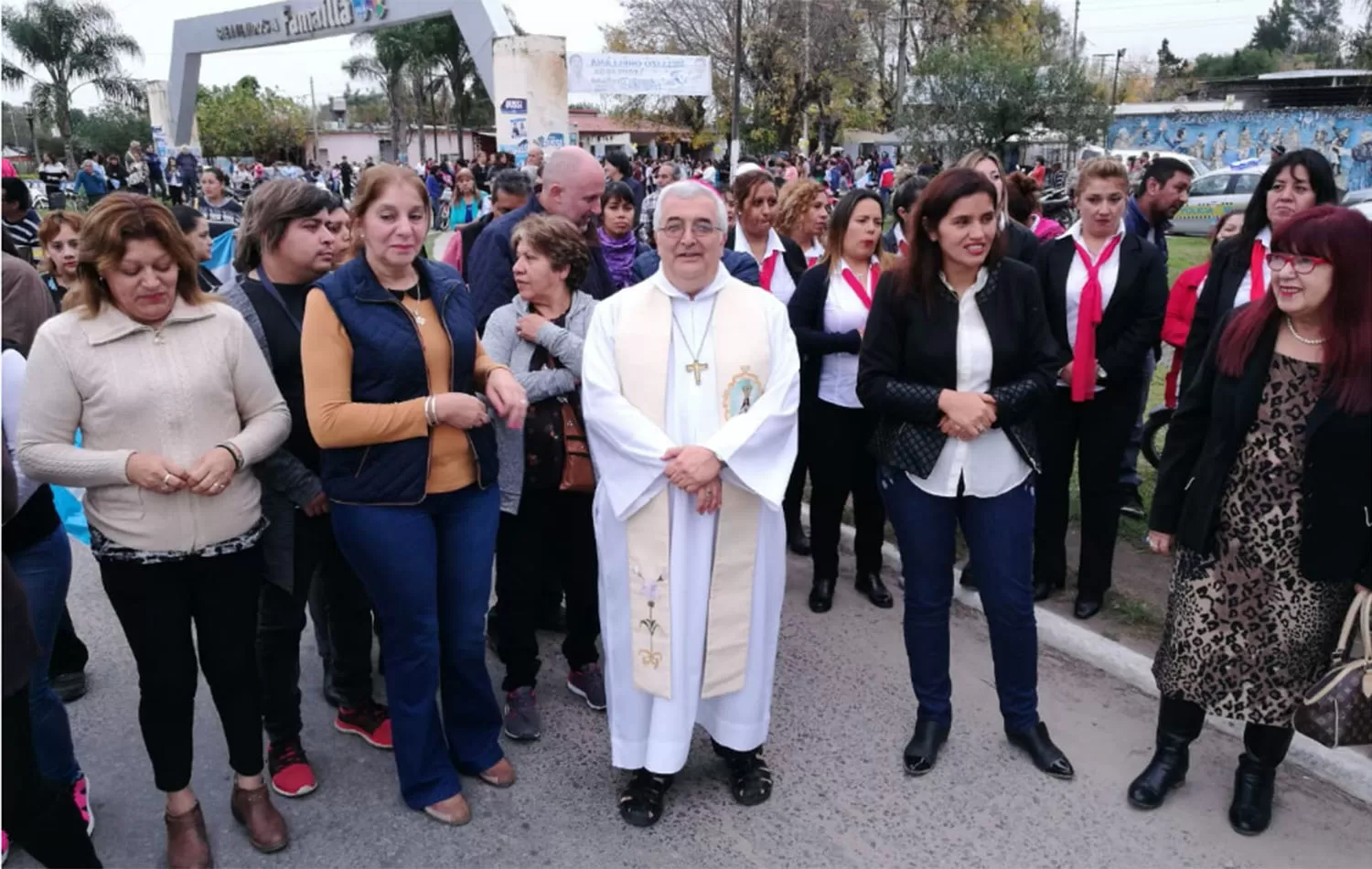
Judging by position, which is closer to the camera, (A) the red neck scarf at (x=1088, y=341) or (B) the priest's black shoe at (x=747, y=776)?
(B) the priest's black shoe at (x=747, y=776)

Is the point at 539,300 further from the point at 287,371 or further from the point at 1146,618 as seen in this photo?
→ the point at 1146,618

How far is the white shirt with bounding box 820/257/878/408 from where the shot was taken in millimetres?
4648

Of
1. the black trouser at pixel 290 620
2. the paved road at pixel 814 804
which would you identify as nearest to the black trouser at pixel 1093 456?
the paved road at pixel 814 804

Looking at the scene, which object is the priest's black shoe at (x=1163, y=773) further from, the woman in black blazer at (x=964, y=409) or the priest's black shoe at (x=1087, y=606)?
the priest's black shoe at (x=1087, y=606)

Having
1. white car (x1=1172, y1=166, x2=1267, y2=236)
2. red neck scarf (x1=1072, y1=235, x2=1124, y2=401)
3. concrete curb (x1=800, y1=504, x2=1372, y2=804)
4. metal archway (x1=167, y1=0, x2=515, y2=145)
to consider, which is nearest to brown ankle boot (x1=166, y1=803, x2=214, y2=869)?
concrete curb (x1=800, y1=504, x2=1372, y2=804)

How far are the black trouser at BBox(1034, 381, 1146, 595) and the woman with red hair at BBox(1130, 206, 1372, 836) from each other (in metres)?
1.28

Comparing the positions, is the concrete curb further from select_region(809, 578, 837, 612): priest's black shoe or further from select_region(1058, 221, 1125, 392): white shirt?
select_region(1058, 221, 1125, 392): white shirt

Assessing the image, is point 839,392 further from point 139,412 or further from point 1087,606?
point 139,412

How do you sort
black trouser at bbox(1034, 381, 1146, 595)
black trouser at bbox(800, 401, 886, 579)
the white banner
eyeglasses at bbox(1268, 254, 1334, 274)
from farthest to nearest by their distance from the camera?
the white banner → black trouser at bbox(800, 401, 886, 579) → black trouser at bbox(1034, 381, 1146, 595) → eyeglasses at bbox(1268, 254, 1334, 274)

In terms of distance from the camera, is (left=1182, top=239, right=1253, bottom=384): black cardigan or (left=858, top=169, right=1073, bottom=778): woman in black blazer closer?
(left=858, top=169, right=1073, bottom=778): woman in black blazer

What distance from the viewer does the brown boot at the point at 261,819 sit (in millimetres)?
3090

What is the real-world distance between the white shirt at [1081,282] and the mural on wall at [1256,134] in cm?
2869

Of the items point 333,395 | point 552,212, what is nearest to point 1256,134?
point 552,212

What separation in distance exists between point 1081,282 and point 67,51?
40.7 m
